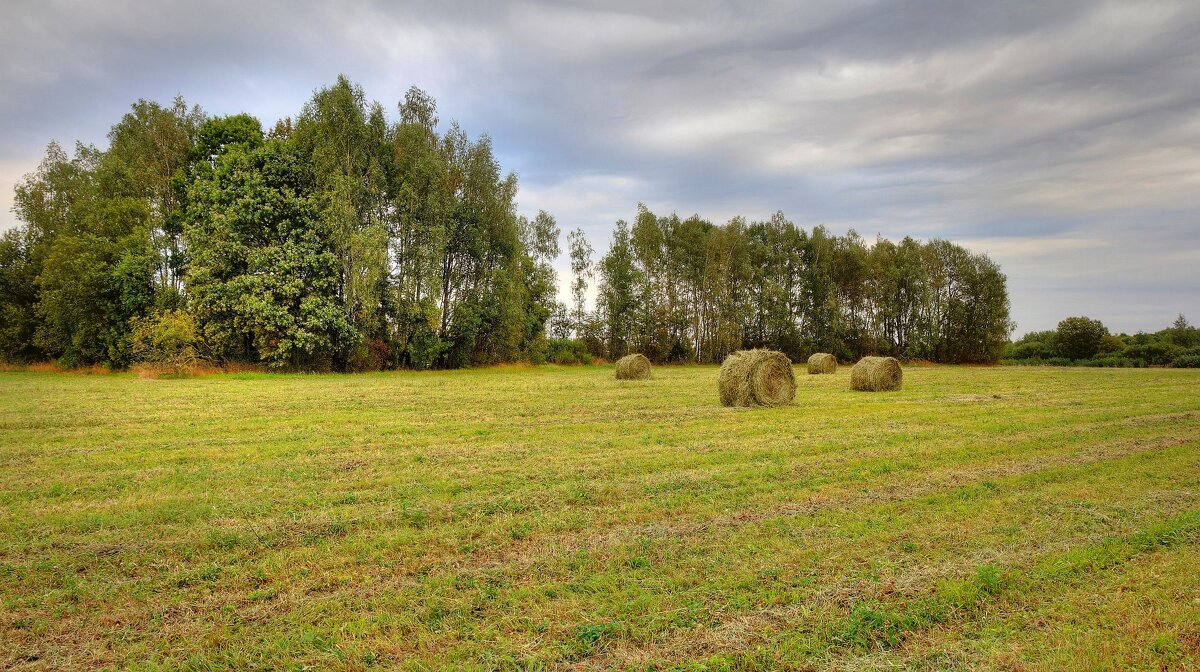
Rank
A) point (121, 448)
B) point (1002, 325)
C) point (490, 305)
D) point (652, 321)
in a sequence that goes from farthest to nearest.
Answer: point (1002, 325) < point (652, 321) < point (490, 305) < point (121, 448)

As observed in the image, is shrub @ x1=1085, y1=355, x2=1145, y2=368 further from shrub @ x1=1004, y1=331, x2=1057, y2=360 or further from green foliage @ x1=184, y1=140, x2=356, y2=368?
green foliage @ x1=184, y1=140, x2=356, y2=368

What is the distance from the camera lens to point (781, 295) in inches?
2133

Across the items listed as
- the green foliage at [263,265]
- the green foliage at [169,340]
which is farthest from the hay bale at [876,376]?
the green foliage at [169,340]

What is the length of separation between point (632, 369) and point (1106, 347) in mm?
53924

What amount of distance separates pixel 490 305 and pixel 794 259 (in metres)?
32.6

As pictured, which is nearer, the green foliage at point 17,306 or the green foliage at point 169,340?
the green foliage at point 169,340

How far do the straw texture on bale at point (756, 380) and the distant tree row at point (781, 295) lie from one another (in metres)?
33.3

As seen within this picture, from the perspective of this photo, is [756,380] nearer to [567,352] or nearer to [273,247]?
[273,247]

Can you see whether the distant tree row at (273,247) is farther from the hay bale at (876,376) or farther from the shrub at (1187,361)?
the shrub at (1187,361)

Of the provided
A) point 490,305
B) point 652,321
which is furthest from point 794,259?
point 490,305

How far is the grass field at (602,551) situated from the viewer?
3.60 m

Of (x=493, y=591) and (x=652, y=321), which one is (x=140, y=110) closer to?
(x=652, y=321)

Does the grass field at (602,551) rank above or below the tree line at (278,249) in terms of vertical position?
below

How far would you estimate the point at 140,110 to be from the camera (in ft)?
123
